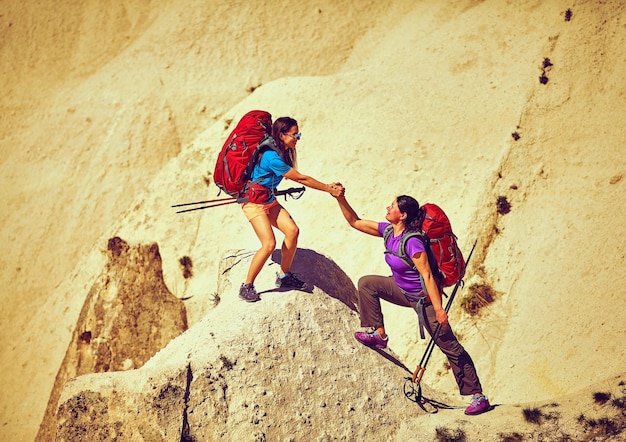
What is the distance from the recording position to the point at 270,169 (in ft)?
26.9

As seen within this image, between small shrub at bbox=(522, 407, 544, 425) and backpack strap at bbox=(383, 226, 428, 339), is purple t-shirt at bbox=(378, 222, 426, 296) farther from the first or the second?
small shrub at bbox=(522, 407, 544, 425)

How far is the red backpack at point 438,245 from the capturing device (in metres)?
7.57

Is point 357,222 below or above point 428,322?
above

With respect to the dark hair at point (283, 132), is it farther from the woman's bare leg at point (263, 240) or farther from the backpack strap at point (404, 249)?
the backpack strap at point (404, 249)

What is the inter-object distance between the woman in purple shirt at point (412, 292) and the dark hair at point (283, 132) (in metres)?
1.06

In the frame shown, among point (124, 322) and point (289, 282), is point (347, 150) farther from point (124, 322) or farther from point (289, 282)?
point (289, 282)

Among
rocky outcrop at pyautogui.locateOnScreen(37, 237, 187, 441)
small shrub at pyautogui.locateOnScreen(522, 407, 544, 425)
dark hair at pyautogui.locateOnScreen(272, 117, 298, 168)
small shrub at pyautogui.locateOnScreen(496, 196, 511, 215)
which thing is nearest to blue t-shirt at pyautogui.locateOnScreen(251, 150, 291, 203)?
dark hair at pyautogui.locateOnScreen(272, 117, 298, 168)

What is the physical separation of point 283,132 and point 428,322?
3496 mm

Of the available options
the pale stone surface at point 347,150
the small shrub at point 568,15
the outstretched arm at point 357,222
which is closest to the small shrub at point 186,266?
the pale stone surface at point 347,150

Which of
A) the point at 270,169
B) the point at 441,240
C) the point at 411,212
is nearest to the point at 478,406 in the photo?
the point at 441,240

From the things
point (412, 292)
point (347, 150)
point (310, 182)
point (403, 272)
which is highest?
point (347, 150)

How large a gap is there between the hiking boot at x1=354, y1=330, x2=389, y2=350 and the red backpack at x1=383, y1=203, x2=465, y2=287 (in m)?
1.58

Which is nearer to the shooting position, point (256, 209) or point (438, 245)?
point (438, 245)

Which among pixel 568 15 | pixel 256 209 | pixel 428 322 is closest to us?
pixel 428 322
